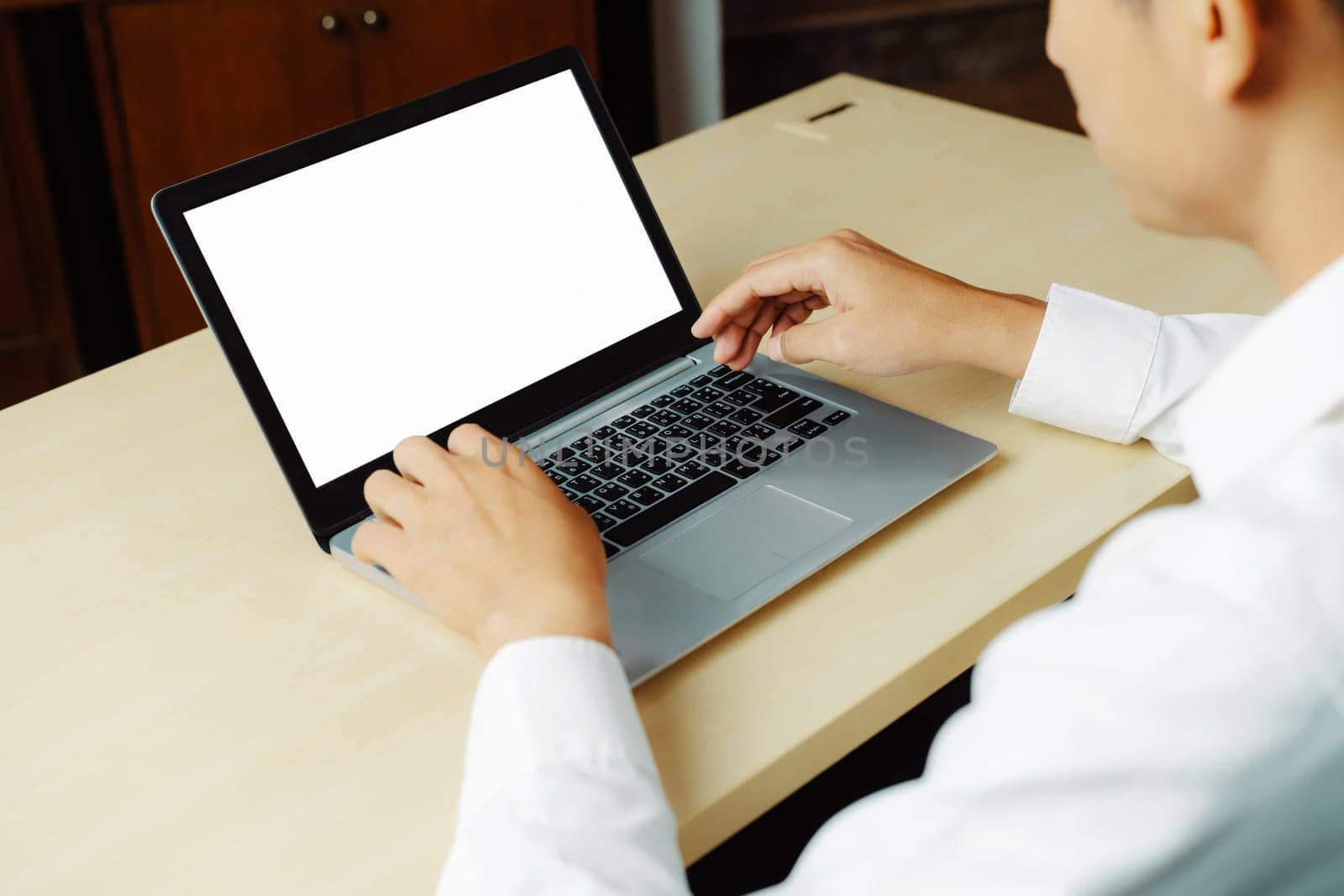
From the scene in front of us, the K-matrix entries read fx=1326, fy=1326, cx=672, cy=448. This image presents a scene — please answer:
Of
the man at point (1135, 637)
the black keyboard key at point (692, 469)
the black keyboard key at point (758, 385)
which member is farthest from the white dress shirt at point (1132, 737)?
the black keyboard key at point (758, 385)

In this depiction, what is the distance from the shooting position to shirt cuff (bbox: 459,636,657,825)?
62cm

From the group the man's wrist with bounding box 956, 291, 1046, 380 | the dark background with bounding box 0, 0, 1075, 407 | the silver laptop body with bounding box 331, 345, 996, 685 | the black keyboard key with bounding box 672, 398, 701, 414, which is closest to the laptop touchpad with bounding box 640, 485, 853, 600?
the silver laptop body with bounding box 331, 345, 996, 685

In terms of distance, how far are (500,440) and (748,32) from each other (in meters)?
3.15

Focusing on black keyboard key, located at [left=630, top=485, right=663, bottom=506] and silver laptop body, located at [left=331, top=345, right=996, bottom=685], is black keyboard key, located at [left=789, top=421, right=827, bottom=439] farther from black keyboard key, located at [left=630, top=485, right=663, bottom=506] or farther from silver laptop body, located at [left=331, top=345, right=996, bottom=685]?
black keyboard key, located at [left=630, top=485, right=663, bottom=506]

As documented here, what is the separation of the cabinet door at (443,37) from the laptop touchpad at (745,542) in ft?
5.96

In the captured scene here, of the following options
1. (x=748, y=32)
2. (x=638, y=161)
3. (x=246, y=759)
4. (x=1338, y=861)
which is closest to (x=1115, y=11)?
(x=1338, y=861)

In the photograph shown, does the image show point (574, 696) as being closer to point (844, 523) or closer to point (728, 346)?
point (844, 523)

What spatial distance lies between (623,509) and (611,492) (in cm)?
2

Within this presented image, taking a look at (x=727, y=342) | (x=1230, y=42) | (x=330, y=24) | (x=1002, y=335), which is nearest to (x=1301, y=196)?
(x=1230, y=42)

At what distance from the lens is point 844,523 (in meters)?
0.81

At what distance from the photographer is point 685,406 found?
3.03 feet

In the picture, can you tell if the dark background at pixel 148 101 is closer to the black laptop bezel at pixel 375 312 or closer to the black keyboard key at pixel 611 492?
the black laptop bezel at pixel 375 312

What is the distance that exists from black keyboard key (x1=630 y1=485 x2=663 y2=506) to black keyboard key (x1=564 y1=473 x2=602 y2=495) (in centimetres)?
3

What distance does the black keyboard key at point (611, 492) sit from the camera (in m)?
0.84
